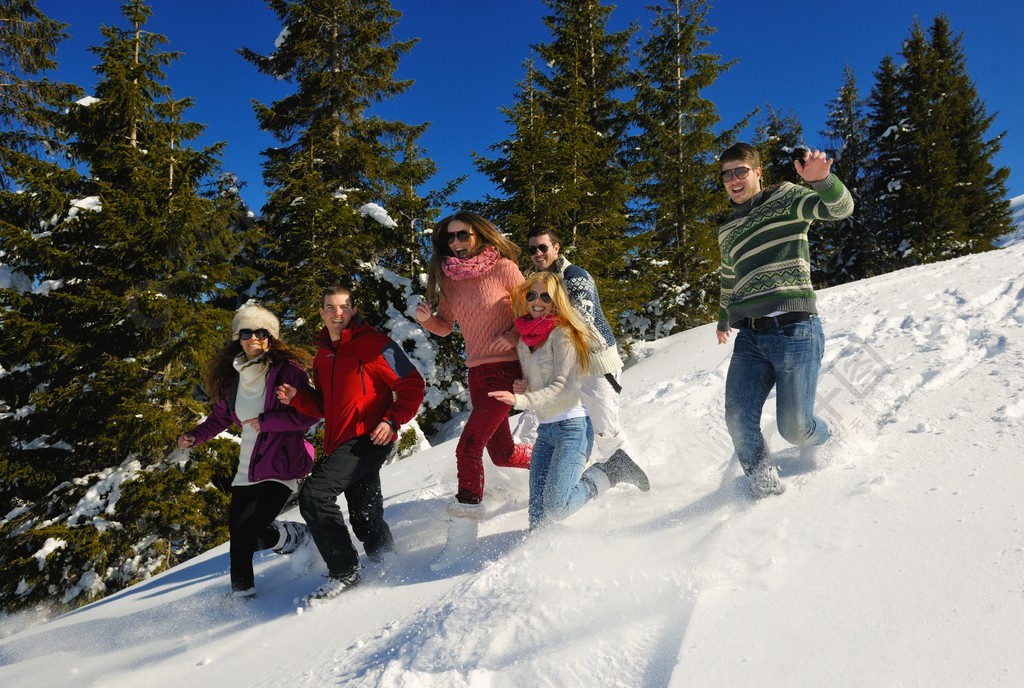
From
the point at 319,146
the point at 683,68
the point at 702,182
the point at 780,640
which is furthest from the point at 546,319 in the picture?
the point at 683,68

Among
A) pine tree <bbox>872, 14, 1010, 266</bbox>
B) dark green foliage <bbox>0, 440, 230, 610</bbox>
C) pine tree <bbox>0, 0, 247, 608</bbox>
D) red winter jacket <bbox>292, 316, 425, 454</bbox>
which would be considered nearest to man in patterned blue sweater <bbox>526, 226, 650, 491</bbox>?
red winter jacket <bbox>292, 316, 425, 454</bbox>

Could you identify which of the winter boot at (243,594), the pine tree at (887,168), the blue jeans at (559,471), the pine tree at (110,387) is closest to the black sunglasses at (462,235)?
the blue jeans at (559,471)

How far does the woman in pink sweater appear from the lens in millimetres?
3316

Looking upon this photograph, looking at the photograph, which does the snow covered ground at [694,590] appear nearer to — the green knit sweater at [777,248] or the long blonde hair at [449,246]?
the green knit sweater at [777,248]

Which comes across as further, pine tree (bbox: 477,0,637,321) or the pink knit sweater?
pine tree (bbox: 477,0,637,321)

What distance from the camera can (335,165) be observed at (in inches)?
543

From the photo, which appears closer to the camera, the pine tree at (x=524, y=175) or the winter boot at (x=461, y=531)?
the winter boot at (x=461, y=531)

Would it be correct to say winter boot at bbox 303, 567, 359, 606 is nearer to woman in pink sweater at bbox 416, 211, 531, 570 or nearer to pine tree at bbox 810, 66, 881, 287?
woman in pink sweater at bbox 416, 211, 531, 570

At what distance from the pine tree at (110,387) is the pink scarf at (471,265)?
6.54 metres

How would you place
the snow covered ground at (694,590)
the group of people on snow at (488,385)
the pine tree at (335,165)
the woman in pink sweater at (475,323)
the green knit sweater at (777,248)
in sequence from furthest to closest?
1. the pine tree at (335,165)
2. the woman in pink sweater at (475,323)
3. the group of people on snow at (488,385)
4. the green knit sweater at (777,248)
5. the snow covered ground at (694,590)

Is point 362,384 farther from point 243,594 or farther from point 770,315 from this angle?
point 770,315

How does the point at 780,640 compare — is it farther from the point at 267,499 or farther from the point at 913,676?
the point at 267,499

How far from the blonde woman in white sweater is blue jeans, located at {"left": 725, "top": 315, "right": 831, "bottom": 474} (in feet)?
2.70

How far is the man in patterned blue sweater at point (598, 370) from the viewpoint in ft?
11.8
